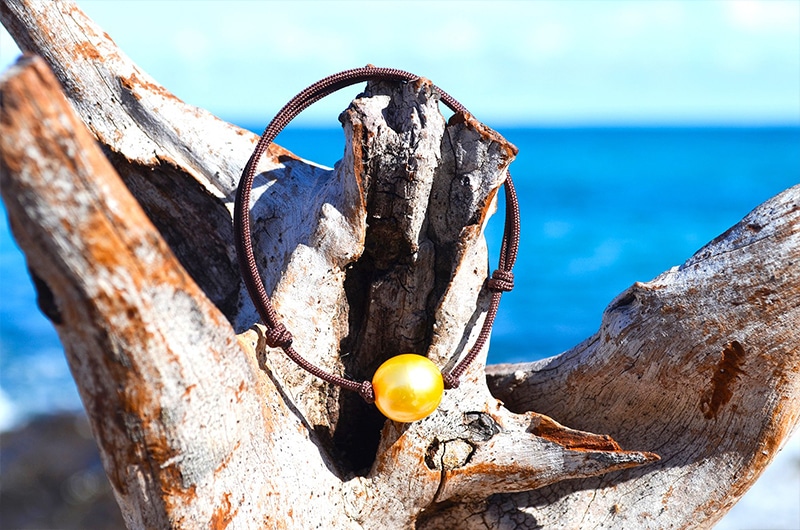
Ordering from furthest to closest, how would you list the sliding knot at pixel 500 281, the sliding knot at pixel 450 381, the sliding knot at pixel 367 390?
the sliding knot at pixel 500 281 → the sliding knot at pixel 450 381 → the sliding knot at pixel 367 390

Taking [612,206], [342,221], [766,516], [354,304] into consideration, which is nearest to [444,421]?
[354,304]

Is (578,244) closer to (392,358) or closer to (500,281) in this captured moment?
(500,281)

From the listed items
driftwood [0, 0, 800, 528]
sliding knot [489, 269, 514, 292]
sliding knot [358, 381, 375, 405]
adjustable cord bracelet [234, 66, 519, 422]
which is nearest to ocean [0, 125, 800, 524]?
driftwood [0, 0, 800, 528]

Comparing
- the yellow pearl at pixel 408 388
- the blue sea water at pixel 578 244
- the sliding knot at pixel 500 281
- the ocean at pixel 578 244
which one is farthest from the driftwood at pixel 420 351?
the blue sea water at pixel 578 244

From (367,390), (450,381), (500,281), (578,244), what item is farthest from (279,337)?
(578,244)

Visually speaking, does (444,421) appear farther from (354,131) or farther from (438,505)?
(354,131)

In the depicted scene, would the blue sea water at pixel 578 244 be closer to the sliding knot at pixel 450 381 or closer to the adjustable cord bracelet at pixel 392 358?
the adjustable cord bracelet at pixel 392 358
